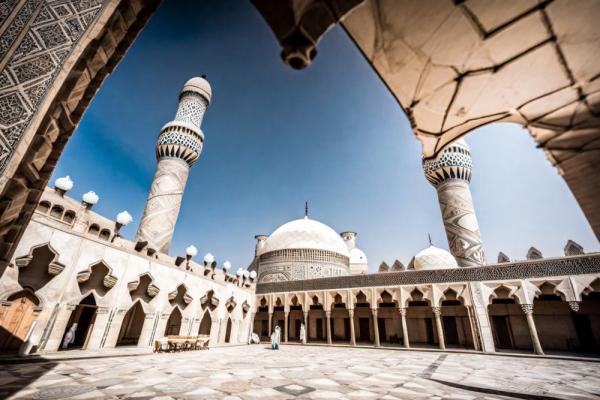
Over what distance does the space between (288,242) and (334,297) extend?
7.09m

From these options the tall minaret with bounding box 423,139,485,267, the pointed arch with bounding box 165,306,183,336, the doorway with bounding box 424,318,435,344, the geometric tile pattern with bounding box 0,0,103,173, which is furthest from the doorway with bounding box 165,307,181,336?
the tall minaret with bounding box 423,139,485,267

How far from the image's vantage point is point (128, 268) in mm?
9445

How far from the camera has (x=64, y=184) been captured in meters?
8.65

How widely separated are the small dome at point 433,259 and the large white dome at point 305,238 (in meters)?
5.90

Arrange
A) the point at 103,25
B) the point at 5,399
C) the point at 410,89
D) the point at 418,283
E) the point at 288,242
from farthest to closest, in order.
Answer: the point at 288,242
the point at 418,283
the point at 5,399
the point at 103,25
the point at 410,89

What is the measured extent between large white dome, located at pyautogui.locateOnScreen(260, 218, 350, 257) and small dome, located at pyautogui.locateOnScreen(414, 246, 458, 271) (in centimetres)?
590

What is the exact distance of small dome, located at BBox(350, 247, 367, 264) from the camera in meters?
29.8

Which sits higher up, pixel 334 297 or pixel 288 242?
pixel 288 242

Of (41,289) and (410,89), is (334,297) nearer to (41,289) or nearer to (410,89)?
(41,289)

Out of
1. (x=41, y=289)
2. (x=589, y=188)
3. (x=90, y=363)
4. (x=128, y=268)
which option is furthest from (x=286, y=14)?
(x=128, y=268)

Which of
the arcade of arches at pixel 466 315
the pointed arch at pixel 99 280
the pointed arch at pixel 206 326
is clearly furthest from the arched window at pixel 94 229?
the arcade of arches at pixel 466 315

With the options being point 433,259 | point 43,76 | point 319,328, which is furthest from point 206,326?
point 433,259

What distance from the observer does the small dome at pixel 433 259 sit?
18.0 meters

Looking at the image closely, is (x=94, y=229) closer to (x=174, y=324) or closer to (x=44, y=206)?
(x=44, y=206)
